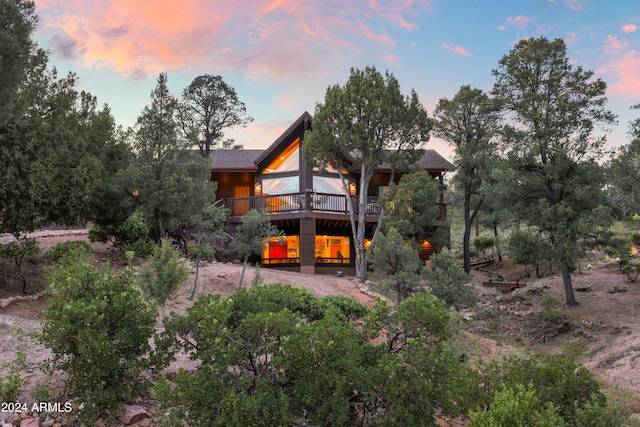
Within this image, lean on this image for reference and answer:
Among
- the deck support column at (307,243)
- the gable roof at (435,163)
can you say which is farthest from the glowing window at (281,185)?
the gable roof at (435,163)

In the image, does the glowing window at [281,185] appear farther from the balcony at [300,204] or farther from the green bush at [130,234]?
the green bush at [130,234]

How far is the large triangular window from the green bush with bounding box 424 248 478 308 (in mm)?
13793

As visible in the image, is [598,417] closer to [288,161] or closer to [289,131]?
[289,131]

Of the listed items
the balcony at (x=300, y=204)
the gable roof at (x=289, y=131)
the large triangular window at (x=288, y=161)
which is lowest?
the balcony at (x=300, y=204)

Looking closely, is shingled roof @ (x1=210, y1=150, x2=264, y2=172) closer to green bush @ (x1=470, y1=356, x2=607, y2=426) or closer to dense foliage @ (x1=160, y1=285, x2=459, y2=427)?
dense foliage @ (x1=160, y1=285, x2=459, y2=427)

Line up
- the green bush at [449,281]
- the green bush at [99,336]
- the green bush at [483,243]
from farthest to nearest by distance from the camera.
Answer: the green bush at [483,243]
the green bush at [449,281]
the green bush at [99,336]

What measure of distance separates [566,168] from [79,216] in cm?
1964

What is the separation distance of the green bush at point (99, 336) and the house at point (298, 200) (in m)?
18.3

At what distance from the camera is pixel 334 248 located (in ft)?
93.5

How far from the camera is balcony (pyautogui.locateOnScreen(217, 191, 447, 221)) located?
25.4m

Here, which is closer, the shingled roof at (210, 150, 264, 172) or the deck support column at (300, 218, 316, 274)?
the deck support column at (300, 218, 316, 274)

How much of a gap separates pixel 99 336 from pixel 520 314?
61.5 feet

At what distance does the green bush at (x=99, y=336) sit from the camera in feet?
20.2

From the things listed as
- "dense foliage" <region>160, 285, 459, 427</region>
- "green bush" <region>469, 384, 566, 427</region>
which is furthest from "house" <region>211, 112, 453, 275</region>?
"green bush" <region>469, 384, 566, 427</region>
